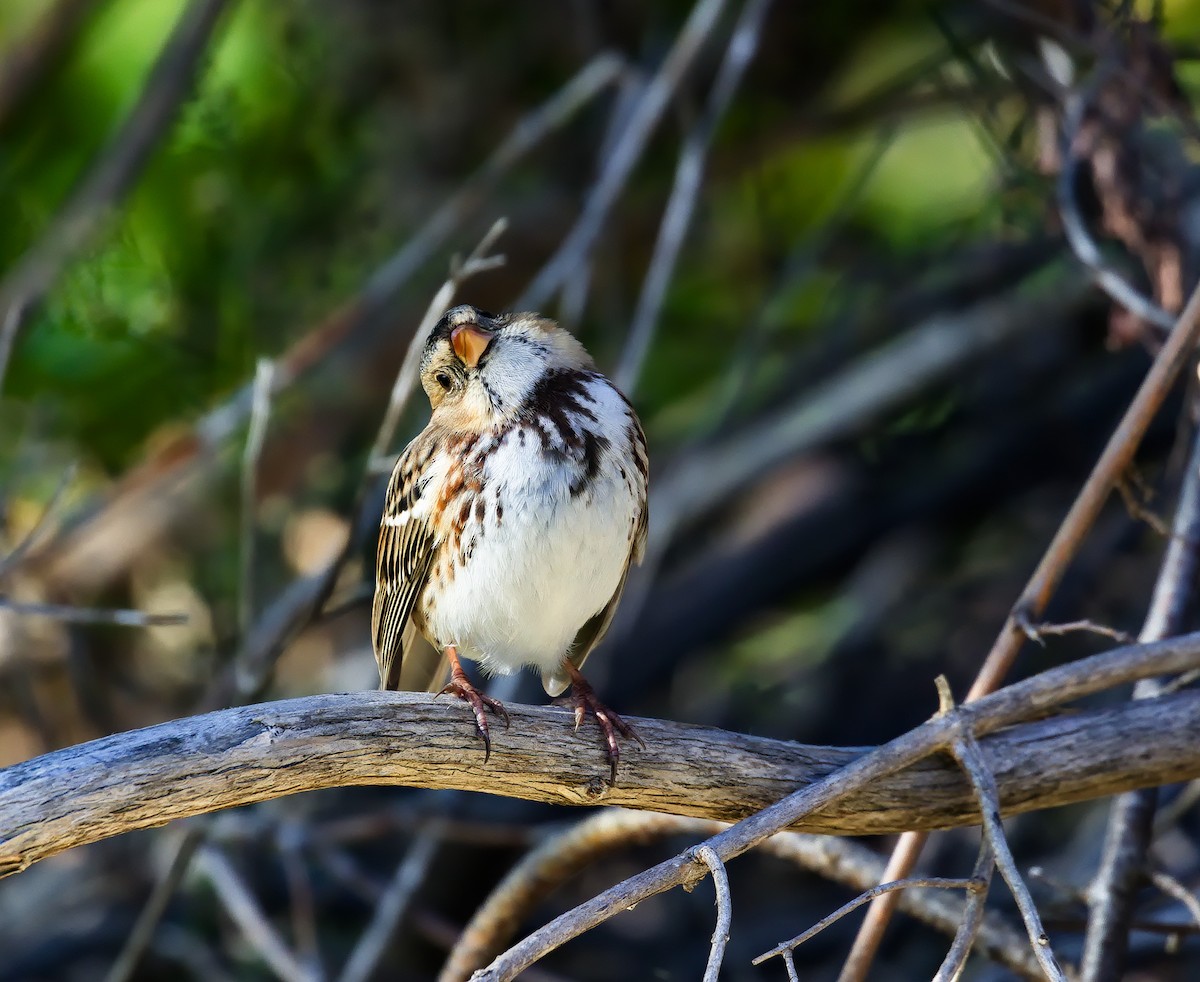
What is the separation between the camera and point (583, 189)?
5070 mm

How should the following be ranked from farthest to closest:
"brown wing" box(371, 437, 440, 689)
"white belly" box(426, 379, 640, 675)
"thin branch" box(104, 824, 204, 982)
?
"thin branch" box(104, 824, 204, 982) < "brown wing" box(371, 437, 440, 689) < "white belly" box(426, 379, 640, 675)

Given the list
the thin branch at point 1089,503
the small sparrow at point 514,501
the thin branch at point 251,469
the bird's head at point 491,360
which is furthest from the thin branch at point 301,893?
the thin branch at point 1089,503

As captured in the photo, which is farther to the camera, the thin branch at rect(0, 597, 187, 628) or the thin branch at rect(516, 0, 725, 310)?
the thin branch at rect(516, 0, 725, 310)

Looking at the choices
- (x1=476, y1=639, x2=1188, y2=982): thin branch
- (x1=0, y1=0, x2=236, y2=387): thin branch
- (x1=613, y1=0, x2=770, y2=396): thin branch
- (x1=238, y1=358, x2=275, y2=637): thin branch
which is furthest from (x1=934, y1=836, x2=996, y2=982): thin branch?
(x1=0, y1=0, x2=236, y2=387): thin branch

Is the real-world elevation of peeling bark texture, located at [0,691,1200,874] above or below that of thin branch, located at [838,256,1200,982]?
below

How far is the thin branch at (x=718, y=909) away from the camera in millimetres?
1841

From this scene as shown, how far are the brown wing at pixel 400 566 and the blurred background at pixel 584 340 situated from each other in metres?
1.06

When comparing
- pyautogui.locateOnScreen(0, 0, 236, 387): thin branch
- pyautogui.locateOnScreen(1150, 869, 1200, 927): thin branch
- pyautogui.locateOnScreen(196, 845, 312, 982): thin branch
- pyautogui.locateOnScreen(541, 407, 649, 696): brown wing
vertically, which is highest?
pyautogui.locateOnScreen(0, 0, 236, 387): thin branch

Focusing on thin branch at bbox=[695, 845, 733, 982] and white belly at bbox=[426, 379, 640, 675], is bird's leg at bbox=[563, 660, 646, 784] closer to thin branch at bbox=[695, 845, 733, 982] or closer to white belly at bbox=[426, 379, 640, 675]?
white belly at bbox=[426, 379, 640, 675]

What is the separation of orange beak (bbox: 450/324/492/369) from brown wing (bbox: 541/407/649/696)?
1.03ft

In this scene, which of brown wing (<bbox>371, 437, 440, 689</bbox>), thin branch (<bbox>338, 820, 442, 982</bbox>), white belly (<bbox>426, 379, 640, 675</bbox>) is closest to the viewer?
white belly (<bbox>426, 379, 640, 675</bbox>)

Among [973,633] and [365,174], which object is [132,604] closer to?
[365,174]

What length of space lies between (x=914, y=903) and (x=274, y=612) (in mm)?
1925

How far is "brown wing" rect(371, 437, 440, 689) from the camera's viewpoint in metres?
2.98
